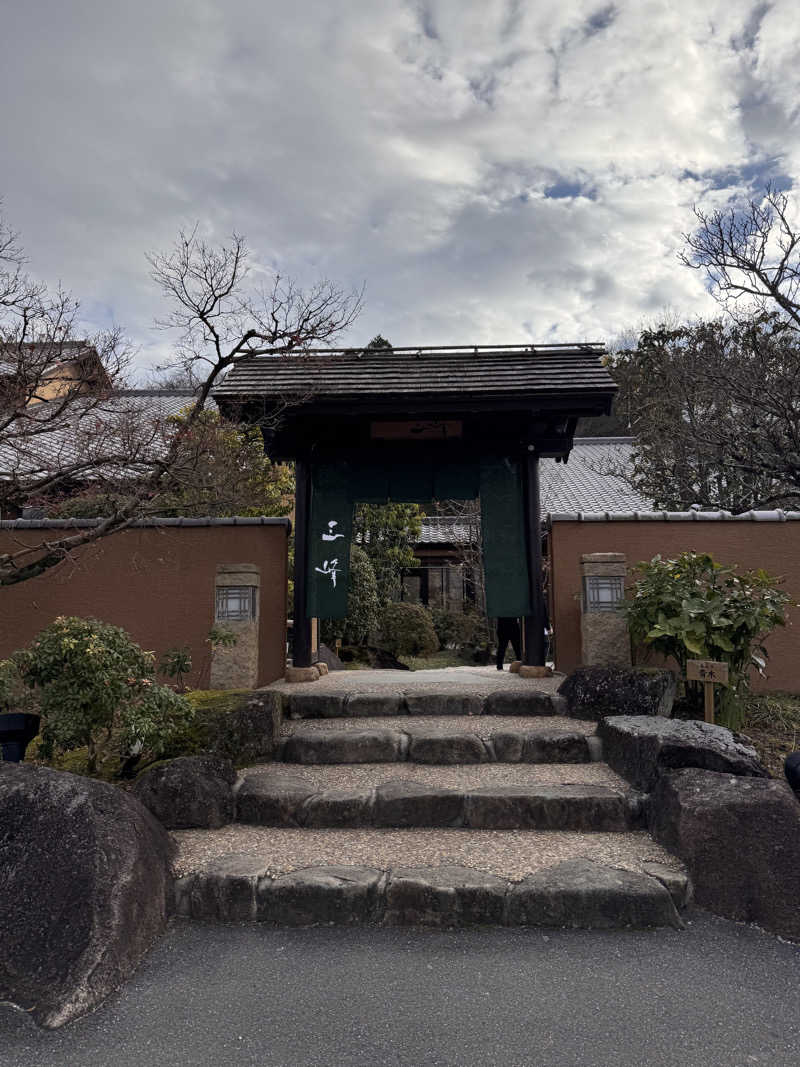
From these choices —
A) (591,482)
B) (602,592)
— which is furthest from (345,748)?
(591,482)

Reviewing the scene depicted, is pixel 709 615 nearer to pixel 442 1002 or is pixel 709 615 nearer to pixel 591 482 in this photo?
pixel 442 1002

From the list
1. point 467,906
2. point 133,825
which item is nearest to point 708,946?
point 467,906

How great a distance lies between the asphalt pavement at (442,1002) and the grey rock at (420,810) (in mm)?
983

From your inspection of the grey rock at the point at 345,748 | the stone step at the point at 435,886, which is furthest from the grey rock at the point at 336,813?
the grey rock at the point at 345,748

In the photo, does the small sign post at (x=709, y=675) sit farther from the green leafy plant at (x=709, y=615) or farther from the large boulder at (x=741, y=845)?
the large boulder at (x=741, y=845)

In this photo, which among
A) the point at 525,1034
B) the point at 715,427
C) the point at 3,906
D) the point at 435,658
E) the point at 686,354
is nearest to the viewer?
the point at 525,1034

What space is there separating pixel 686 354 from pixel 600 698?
8.82 meters

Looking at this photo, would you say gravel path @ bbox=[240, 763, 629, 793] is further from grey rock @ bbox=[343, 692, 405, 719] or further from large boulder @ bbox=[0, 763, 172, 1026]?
large boulder @ bbox=[0, 763, 172, 1026]

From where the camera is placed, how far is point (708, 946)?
3023 millimetres

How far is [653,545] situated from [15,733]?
637 centimetres

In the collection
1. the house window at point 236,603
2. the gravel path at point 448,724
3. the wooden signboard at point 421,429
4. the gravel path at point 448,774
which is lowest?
the gravel path at point 448,774

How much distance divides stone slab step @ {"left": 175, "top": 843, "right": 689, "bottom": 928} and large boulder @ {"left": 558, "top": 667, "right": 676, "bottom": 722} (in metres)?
2.22

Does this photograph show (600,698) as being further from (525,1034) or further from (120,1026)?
(120,1026)

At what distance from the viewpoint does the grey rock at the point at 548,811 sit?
13.4 ft
